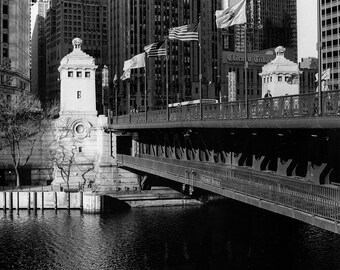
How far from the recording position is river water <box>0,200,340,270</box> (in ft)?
140

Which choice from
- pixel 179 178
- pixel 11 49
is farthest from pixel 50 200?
pixel 11 49

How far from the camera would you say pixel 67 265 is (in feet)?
142

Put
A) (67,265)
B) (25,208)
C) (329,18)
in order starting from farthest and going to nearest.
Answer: (329,18)
(25,208)
(67,265)

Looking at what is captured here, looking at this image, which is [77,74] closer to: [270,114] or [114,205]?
[114,205]

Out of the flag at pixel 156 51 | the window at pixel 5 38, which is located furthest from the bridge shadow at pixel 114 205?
the window at pixel 5 38

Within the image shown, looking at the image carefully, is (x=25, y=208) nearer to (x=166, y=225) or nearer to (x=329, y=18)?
(x=166, y=225)

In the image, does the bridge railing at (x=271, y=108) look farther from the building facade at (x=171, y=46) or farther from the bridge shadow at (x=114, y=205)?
the building facade at (x=171, y=46)

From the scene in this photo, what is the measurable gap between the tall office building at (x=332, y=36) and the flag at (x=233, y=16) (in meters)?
118

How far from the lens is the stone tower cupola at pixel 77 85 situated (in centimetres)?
7931

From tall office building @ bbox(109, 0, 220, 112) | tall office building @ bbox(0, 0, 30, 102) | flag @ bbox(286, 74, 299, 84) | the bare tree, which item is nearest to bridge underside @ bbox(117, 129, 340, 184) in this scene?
the bare tree

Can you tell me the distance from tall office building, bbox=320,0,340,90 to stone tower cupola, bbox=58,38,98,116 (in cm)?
8882

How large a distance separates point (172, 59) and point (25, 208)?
374 feet

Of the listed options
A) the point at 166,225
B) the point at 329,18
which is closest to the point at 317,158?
the point at 166,225

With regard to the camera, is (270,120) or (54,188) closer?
(270,120)
